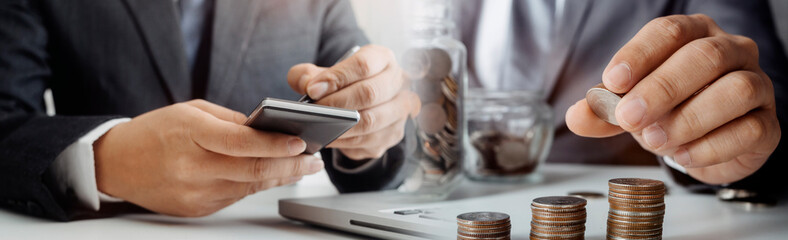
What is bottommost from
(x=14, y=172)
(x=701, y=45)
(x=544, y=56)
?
(x=14, y=172)

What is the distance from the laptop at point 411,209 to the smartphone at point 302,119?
0.09 metres

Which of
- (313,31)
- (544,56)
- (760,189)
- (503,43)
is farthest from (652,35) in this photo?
(503,43)

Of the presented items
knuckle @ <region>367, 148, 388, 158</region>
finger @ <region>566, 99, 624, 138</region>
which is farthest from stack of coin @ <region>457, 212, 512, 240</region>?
knuckle @ <region>367, 148, 388, 158</region>

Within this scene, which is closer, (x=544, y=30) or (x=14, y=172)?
(x=14, y=172)

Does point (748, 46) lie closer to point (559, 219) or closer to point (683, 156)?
point (683, 156)

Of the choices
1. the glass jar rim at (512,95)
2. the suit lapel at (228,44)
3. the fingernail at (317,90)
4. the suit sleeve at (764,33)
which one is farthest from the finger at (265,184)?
the suit sleeve at (764,33)

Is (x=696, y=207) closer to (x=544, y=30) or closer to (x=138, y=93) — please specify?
(x=544, y=30)

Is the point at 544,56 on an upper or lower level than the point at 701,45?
lower

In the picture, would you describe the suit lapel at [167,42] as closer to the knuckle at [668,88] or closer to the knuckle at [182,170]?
the knuckle at [182,170]

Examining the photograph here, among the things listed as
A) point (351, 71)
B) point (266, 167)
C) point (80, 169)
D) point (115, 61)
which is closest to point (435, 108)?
point (351, 71)

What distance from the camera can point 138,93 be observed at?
3.40 ft

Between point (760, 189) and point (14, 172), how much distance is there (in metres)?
0.94

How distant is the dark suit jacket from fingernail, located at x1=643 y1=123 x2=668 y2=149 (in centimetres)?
38

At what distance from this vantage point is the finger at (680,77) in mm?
486
